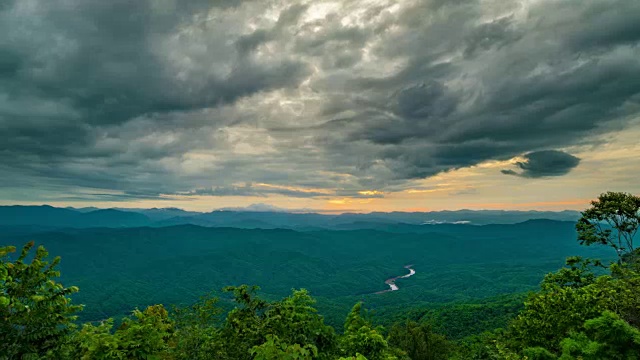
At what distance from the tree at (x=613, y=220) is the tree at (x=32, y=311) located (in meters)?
59.1

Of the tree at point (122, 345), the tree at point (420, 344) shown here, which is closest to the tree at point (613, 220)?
the tree at point (420, 344)

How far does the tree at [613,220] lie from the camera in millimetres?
46406

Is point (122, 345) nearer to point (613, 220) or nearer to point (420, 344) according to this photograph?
point (613, 220)

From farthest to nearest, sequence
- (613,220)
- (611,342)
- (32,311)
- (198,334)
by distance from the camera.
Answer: (613,220)
(198,334)
(611,342)
(32,311)

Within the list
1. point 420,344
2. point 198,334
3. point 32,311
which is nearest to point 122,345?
point 32,311

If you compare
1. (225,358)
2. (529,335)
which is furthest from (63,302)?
(529,335)

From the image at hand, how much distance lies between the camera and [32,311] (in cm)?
1441

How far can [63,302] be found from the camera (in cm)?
1517

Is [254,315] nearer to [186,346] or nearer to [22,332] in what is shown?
[186,346]

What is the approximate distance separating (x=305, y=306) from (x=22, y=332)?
1253 centimetres

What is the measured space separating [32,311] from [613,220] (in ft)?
210

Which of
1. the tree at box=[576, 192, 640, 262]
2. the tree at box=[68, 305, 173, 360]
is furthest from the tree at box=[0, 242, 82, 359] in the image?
the tree at box=[576, 192, 640, 262]

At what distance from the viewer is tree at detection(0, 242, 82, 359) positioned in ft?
45.2

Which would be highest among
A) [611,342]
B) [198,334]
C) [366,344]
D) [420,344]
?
[611,342]
